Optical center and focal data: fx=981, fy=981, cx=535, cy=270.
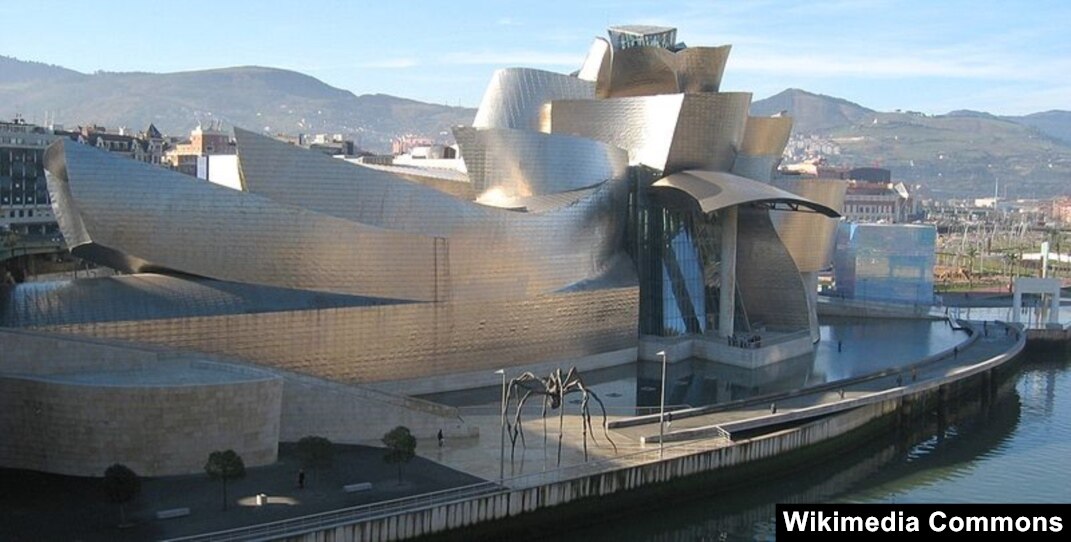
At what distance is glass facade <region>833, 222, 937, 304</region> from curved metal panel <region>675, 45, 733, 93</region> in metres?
20.2

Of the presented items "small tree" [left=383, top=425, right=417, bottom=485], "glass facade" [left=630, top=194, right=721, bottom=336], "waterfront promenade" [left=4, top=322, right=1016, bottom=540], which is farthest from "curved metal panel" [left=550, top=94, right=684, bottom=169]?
"small tree" [left=383, top=425, right=417, bottom=485]

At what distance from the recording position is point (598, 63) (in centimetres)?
4378

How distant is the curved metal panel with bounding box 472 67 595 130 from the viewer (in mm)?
42312

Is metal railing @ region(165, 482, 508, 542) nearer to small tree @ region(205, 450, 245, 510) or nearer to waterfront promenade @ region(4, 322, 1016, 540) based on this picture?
waterfront promenade @ region(4, 322, 1016, 540)

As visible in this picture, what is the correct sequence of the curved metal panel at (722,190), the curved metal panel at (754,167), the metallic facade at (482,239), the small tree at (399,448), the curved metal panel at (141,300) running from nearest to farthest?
1. the small tree at (399,448)
2. the curved metal panel at (141,300)
3. the metallic facade at (482,239)
4. the curved metal panel at (722,190)
5. the curved metal panel at (754,167)

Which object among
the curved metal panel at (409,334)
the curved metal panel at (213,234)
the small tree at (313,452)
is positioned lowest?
the small tree at (313,452)

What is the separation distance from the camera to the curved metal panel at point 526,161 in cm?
3538

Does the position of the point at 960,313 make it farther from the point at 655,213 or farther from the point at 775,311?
the point at 655,213

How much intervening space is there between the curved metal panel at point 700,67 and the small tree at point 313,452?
26.7 metres

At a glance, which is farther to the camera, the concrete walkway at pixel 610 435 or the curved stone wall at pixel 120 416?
the concrete walkway at pixel 610 435

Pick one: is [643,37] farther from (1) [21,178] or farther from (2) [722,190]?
(1) [21,178]

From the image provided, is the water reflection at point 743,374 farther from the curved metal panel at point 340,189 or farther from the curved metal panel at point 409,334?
the curved metal panel at point 340,189

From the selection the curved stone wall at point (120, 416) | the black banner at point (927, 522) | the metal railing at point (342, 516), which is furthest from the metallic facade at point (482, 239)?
the black banner at point (927, 522)

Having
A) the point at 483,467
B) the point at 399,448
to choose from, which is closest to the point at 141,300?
the point at 399,448
